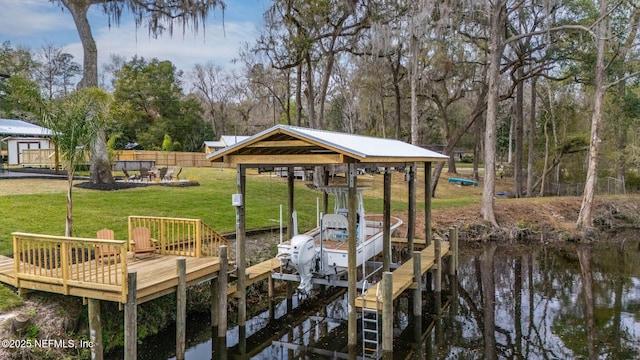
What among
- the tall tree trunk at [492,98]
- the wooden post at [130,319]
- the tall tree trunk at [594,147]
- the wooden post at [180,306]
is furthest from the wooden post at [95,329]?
the tall tree trunk at [594,147]

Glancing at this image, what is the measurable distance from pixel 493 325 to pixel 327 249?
415 cm

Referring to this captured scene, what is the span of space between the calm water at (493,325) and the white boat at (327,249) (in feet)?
4.09

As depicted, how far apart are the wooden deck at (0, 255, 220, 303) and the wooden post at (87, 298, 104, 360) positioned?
194 millimetres

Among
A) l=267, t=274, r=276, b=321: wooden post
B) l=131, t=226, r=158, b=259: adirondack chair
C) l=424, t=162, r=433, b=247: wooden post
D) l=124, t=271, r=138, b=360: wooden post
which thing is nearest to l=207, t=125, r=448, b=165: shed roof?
l=131, t=226, r=158, b=259: adirondack chair

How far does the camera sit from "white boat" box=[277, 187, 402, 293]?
29.6 feet

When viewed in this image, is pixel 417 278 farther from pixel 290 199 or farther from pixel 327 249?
pixel 290 199

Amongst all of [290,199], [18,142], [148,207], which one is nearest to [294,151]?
[290,199]

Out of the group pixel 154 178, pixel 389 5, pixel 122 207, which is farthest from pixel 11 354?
pixel 389 5

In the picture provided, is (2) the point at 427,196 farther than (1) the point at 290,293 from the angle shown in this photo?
Yes

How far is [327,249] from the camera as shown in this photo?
9.31m

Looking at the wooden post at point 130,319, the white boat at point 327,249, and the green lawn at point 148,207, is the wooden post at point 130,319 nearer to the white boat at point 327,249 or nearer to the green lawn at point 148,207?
the white boat at point 327,249

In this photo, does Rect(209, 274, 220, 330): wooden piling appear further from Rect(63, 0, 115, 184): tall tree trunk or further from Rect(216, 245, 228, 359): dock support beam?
Rect(63, 0, 115, 184): tall tree trunk

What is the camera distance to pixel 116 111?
11.9 m

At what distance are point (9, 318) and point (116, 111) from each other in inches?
254
